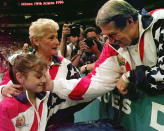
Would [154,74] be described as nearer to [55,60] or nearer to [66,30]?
[55,60]

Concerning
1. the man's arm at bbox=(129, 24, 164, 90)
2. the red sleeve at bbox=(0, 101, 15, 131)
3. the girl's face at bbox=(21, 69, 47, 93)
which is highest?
the man's arm at bbox=(129, 24, 164, 90)

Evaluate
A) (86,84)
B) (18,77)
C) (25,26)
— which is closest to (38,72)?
(18,77)

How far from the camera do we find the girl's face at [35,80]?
1.48 m

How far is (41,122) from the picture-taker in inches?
60.6

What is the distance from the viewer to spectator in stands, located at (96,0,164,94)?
1.31 m

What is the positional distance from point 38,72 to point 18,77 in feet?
0.48

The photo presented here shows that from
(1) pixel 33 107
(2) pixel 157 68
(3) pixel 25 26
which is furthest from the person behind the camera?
(3) pixel 25 26

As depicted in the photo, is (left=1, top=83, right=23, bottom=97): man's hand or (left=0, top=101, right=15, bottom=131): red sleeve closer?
(left=0, top=101, right=15, bottom=131): red sleeve

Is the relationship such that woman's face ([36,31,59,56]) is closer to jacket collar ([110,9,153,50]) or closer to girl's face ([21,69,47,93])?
girl's face ([21,69,47,93])

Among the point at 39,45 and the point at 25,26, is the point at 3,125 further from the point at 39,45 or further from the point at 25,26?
the point at 25,26

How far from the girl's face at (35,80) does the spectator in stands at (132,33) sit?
18.3 inches

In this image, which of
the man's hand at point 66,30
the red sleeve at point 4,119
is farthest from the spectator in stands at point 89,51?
the red sleeve at point 4,119

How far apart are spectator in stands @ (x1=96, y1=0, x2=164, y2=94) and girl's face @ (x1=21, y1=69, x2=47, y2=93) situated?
0.46 meters

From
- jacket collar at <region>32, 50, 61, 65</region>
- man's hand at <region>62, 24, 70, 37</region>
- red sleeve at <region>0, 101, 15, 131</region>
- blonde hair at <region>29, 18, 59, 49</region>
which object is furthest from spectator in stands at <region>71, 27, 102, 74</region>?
red sleeve at <region>0, 101, 15, 131</region>
